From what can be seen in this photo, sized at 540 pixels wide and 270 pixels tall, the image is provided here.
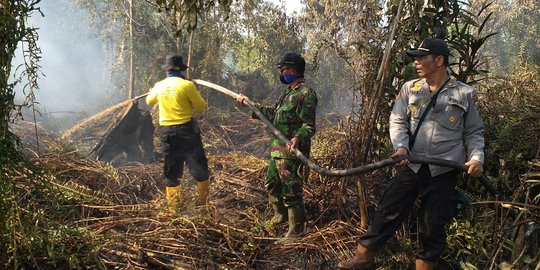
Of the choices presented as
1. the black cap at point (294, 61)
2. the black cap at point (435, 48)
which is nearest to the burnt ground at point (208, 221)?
the black cap at point (294, 61)

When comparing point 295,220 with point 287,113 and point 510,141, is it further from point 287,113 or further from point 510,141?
point 510,141

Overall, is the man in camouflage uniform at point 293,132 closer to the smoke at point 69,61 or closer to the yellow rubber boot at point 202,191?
the yellow rubber boot at point 202,191

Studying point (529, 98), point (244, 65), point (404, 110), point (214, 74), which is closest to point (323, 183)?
point (404, 110)

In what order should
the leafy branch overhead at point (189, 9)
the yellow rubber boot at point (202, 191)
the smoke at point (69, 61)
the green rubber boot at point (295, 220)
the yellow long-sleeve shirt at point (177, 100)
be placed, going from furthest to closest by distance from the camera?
the smoke at point (69, 61)
the yellow rubber boot at point (202, 191)
the yellow long-sleeve shirt at point (177, 100)
the green rubber boot at point (295, 220)
the leafy branch overhead at point (189, 9)

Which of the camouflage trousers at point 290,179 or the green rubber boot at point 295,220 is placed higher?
the camouflage trousers at point 290,179

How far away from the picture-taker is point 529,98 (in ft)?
16.1

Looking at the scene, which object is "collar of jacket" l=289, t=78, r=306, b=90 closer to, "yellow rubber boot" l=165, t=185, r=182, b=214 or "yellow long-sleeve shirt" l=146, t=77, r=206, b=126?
"yellow long-sleeve shirt" l=146, t=77, r=206, b=126

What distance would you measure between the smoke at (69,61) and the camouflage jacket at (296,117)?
20.8 metres

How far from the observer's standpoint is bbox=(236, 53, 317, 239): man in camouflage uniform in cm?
359

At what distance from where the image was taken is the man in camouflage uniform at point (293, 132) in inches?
141

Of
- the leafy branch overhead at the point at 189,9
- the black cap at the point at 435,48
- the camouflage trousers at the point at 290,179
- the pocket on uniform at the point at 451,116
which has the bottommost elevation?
the camouflage trousers at the point at 290,179

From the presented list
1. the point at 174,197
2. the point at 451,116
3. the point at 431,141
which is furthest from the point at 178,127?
the point at 451,116

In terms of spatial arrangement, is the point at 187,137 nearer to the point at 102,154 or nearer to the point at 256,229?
the point at 256,229

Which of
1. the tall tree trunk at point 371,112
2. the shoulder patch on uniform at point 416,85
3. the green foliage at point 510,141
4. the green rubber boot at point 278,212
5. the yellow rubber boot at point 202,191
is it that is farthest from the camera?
the yellow rubber boot at point 202,191
